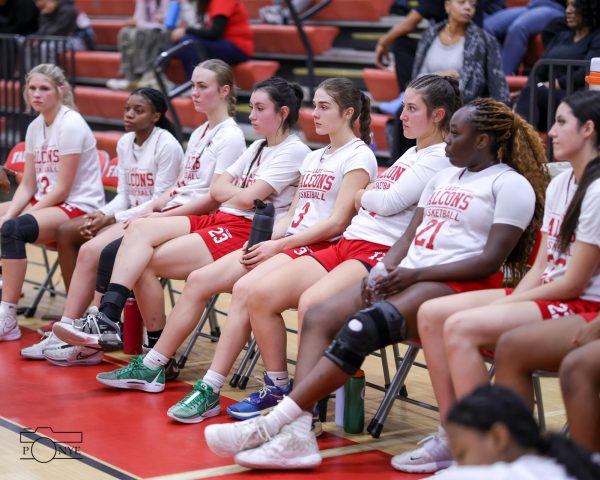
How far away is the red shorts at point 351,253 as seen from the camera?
4101mm

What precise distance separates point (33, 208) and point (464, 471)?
4042 millimetres

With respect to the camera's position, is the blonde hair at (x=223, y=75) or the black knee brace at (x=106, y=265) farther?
the blonde hair at (x=223, y=75)

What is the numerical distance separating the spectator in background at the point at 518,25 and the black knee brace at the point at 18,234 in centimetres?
347

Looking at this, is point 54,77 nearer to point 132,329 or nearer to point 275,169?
point 132,329

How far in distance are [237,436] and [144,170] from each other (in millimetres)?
2308

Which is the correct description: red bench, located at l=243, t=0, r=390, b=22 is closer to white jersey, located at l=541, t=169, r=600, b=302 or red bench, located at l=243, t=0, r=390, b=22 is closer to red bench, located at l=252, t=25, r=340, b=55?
red bench, located at l=252, t=25, r=340, b=55

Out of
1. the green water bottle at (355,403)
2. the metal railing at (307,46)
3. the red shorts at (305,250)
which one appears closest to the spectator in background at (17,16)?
the metal railing at (307,46)

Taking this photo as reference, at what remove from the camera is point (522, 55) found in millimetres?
7141

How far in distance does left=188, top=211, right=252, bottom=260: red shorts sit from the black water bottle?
0.31m

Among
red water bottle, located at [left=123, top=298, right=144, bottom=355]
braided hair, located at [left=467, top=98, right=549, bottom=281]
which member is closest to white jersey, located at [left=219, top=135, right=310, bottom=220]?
red water bottle, located at [left=123, top=298, right=144, bottom=355]

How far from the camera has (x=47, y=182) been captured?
19.0ft

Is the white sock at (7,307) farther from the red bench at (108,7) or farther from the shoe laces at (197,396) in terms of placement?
the red bench at (108,7)

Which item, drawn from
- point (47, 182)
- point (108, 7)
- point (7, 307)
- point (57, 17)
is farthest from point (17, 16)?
point (7, 307)

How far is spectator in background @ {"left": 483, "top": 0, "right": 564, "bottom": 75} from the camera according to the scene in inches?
275
